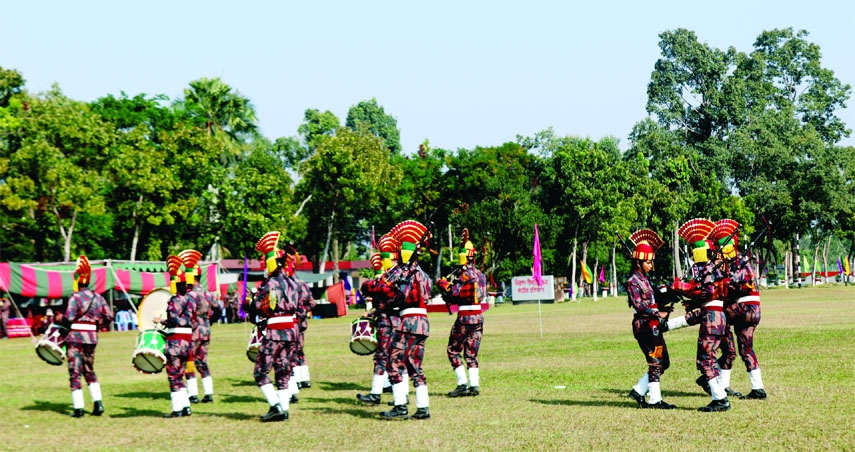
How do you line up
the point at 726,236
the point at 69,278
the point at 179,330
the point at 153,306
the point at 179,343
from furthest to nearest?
1. the point at 69,278
2. the point at 153,306
3. the point at 179,330
4. the point at 179,343
5. the point at 726,236

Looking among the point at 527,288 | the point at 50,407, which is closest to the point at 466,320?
the point at 50,407

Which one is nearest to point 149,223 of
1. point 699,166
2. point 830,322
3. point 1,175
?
point 1,175

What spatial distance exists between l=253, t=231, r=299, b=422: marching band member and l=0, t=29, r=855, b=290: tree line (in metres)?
42.5

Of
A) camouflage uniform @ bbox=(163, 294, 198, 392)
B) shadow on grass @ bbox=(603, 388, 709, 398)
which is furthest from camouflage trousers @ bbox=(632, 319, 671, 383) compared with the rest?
camouflage uniform @ bbox=(163, 294, 198, 392)

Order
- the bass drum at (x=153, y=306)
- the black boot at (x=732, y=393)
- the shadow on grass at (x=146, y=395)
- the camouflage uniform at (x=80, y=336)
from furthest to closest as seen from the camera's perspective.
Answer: the bass drum at (x=153, y=306)
the shadow on grass at (x=146, y=395)
the camouflage uniform at (x=80, y=336)
the black boot at (x=732, y=393)

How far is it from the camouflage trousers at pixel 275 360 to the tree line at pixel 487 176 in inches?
1685

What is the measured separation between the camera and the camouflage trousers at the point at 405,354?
15.0 m

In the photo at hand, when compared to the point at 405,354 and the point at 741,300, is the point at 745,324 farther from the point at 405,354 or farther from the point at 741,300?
the point at 405,354

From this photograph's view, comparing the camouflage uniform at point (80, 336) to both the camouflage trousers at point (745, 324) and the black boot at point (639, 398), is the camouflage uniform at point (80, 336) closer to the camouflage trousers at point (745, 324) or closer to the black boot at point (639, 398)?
the black boot at point (639, 398)

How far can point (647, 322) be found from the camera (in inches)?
589

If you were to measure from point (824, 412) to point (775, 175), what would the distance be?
→ 72.4 meters

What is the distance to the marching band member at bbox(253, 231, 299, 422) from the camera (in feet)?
Answer: 48.7

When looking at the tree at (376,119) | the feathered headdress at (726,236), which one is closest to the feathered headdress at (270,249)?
the feathered headdress at (726,236)

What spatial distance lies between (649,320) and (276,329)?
537 centimetres
